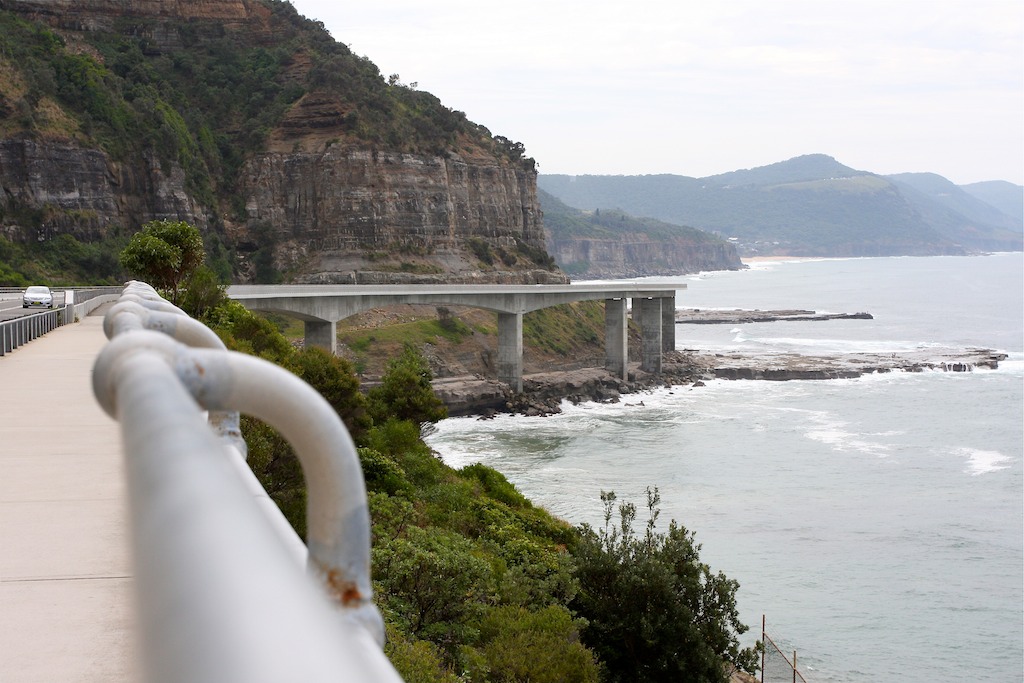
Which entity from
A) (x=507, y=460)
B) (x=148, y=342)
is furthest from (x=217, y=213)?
(x=148, y=342)

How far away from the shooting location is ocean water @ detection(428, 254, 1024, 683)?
2839 centimetres

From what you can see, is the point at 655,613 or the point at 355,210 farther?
the point at 355,210

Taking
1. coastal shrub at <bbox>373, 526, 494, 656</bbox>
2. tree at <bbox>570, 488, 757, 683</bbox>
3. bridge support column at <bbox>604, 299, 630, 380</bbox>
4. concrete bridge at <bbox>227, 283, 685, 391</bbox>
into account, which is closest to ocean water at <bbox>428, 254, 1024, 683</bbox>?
tree at <bbox>570, 488, 757, 683</bbox>

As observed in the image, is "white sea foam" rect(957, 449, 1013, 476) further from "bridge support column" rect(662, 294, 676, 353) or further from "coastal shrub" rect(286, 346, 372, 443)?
"bridge support column" rect(662, 294, 676, 353)

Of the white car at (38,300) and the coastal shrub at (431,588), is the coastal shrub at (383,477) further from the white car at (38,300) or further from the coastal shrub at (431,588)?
the white car at (38,300)

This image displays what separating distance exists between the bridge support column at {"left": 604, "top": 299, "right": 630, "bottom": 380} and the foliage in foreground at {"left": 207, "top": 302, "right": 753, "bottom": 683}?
175ft

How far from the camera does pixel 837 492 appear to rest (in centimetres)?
4300

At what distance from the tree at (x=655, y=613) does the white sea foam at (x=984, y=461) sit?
100 feet

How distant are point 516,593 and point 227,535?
61.2ft

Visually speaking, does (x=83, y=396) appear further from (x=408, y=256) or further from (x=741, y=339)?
(x=741, y=339)

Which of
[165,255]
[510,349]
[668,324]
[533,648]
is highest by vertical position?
[165,255]

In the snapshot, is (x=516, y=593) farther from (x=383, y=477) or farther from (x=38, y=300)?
(x=38, y=300)

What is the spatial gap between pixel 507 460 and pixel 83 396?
36.7m

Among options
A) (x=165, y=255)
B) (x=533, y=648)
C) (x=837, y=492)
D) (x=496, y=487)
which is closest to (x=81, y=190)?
(x=165, y=255)
